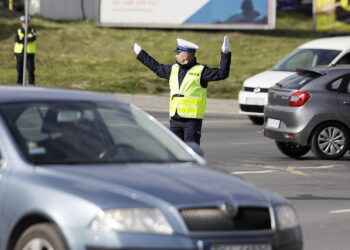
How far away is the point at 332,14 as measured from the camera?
42.1 meters

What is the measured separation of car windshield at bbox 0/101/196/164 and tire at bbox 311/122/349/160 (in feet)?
31.9

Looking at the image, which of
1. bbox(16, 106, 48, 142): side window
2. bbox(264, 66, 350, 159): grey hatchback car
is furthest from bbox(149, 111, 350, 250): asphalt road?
bbox(16, 106, 48, 142): side window

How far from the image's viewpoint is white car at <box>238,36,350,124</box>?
24484mm

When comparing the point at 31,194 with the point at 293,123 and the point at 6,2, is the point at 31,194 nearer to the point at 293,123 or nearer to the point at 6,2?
the point at 293,123

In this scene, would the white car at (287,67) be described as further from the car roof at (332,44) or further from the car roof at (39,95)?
the car roof at (39,95)

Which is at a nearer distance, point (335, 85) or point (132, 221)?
point (132, 221)

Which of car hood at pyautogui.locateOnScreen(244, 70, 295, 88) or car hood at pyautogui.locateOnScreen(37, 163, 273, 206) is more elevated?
car hood at pyautogui.locateOnScreen(37, 163, 273, 206)

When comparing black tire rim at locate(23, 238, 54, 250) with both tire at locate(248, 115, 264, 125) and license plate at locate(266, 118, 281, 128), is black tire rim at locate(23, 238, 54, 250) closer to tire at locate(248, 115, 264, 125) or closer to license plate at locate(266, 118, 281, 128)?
license plate at locate(266, 118, 281, 128)

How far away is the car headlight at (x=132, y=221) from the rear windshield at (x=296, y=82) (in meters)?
11.5

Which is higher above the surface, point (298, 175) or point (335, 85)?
point (335, 85)

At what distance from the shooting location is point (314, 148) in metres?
17.9

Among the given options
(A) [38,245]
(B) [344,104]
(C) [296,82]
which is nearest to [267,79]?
(C) [296,82]

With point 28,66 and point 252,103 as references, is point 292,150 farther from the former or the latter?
point 28,66

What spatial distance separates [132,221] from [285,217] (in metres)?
1.10
